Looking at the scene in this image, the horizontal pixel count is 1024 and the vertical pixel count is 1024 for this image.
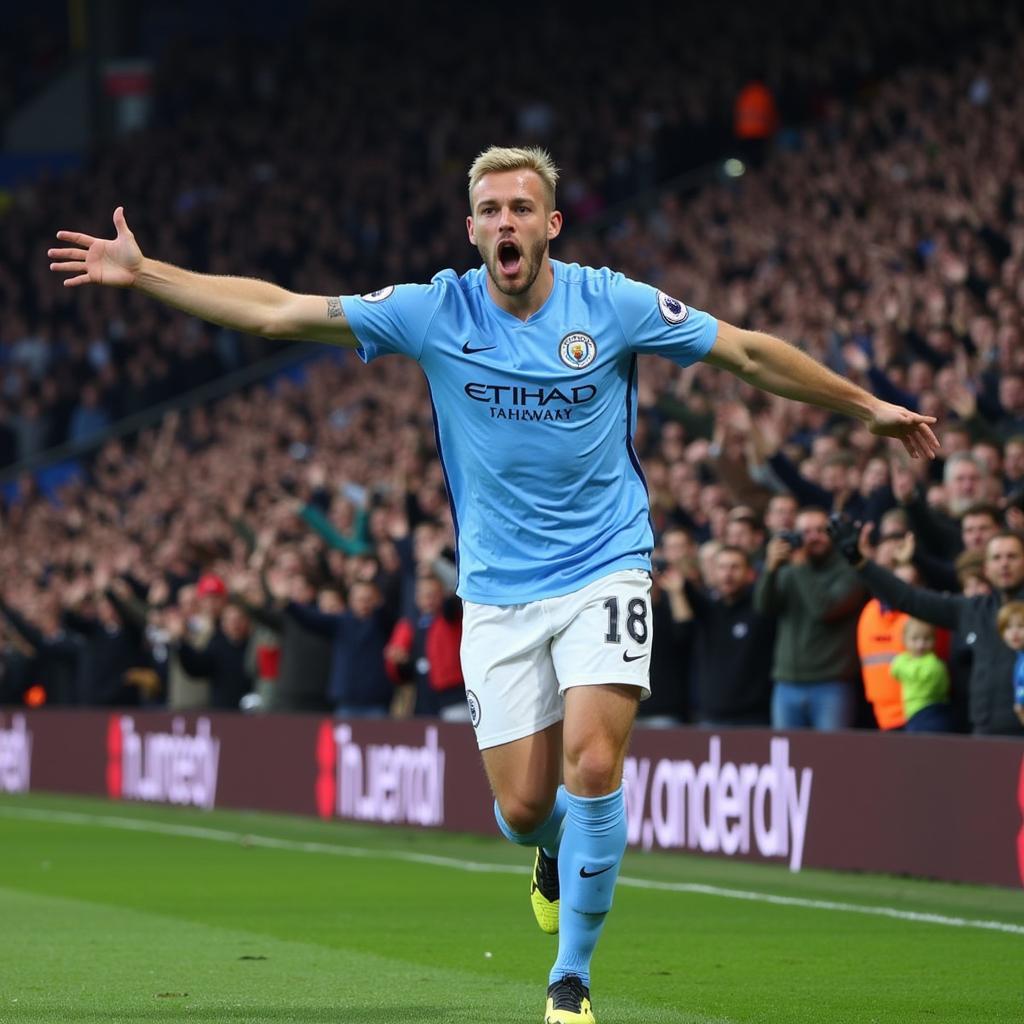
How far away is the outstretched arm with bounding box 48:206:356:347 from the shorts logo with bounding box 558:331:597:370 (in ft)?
2.34

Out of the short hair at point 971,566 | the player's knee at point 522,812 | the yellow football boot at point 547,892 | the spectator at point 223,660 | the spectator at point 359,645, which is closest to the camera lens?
the player's knee at point 522,812

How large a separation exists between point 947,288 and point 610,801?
1087 cm

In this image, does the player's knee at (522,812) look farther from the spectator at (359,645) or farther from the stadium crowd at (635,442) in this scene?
the spectator at (359,645)

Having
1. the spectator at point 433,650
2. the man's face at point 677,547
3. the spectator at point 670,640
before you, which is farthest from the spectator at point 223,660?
the man's face at point 677,547

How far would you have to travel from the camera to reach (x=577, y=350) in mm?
6879

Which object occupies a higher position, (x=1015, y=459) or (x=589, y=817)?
(x=1015, y=459)

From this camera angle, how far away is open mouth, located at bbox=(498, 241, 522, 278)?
6832mm

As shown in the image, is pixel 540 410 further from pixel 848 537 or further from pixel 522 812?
pixel 848 537

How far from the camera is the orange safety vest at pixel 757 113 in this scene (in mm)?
27891

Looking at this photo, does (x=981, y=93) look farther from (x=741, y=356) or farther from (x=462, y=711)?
(x=741, y=356)

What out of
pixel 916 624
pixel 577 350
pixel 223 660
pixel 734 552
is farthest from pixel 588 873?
pixel 223 660

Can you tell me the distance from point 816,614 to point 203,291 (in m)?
7.25

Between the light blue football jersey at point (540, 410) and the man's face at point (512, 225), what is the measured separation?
7.1 inches

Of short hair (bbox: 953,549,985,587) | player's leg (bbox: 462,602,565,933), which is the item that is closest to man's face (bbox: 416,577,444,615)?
short hair (bbox: 953,549,985,587)
